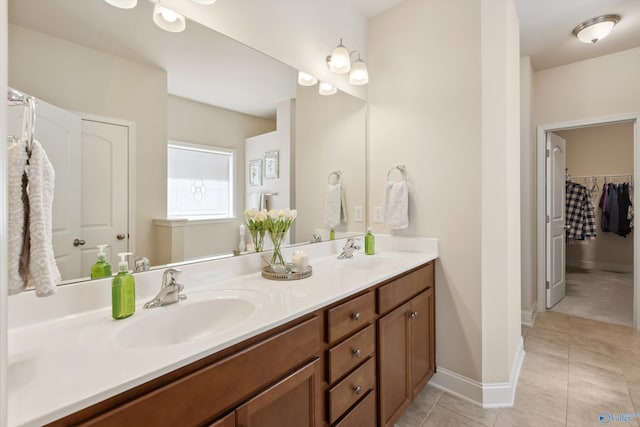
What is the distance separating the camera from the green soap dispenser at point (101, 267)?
41.3 inches

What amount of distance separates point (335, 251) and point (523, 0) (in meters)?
2.26

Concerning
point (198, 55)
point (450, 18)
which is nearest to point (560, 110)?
point (450, 18)

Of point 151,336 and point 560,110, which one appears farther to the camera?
point 560,110

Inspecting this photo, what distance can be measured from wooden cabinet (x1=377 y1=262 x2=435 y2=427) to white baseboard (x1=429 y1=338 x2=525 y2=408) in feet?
0.37

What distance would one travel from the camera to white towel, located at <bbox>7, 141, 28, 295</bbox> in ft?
1.89

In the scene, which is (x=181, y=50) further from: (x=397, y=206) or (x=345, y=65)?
(x=397, y=206)

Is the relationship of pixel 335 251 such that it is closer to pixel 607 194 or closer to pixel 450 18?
pixel 450 18

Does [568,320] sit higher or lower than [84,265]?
lower

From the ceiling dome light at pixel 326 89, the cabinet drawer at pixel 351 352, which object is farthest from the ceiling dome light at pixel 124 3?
the cabinet drawer at pixel 351 352

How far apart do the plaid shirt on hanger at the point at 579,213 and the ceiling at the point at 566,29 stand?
6.64ft

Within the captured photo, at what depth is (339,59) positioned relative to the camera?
194cm

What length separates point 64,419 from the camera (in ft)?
1.80

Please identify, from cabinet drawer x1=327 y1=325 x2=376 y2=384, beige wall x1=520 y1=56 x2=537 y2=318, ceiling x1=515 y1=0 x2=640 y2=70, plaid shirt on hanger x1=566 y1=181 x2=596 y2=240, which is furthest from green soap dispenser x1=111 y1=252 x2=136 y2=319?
plaid shirt on hanger x1=566 y1=181 x2=596 y2=240

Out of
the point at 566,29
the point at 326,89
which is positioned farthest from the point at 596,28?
the point at 326,89
